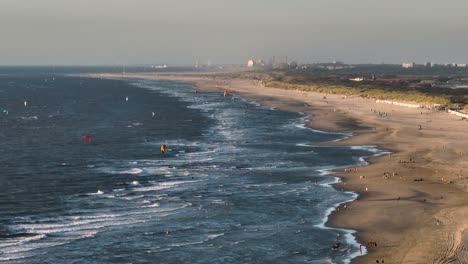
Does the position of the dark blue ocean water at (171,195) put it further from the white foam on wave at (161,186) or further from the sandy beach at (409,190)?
the sandy beach at (409,190)

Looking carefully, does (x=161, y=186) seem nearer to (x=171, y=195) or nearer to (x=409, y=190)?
(x=171, y=195)

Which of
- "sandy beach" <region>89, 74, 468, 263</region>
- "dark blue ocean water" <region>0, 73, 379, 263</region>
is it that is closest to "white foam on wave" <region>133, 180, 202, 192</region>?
"dark blue ocean water" <region>0, 73, 379, 263</region>

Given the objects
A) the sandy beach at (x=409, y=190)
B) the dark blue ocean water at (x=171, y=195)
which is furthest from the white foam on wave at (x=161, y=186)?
the sandy beach at (x=409, y=190)

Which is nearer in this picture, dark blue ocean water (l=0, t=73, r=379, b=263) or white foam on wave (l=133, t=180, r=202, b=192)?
dark blue ocean water (l=0, t=73, r=379, b=263)

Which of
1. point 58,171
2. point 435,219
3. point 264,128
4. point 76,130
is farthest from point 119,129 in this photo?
point 435,219

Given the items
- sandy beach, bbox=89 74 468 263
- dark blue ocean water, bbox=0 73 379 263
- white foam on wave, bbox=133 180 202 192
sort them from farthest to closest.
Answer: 1. white foam on wave, bbox=133 180 202 192
2. dark blue ocean water, bbox=0 73 379 263
3. sandy beach, bbox=89 74 468 263

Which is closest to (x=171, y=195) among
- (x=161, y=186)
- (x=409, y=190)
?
(x=161, y=186)

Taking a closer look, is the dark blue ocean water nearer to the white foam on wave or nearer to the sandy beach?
the white foam on wave
